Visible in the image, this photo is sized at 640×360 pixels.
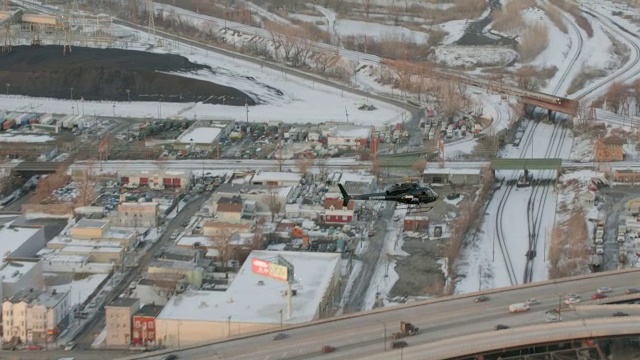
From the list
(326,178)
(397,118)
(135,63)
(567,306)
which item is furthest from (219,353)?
(135,63)

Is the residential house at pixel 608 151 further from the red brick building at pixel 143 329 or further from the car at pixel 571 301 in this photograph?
the red brick building at pixel 143 329

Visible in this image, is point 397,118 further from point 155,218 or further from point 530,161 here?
point 155,218

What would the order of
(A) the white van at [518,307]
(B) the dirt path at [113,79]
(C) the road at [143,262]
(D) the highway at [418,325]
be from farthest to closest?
(B) the dirt path at [113,79] < (C) the road at [143,262] < (A) the white van at [518,307] < (D) the highway at [418,325]

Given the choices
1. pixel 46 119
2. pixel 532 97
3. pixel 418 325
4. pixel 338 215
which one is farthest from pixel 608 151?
pixel 46 119

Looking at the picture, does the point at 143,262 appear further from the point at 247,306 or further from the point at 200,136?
the point at 200,136

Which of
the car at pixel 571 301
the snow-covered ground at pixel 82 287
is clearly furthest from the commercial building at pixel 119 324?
the car at pixel 571 301

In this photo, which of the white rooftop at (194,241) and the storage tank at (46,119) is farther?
the storage tank at (46,119)

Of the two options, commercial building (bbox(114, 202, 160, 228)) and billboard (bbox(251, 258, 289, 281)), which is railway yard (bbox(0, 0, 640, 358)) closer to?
commercial building (bbox(114, 202, 160, 228))
